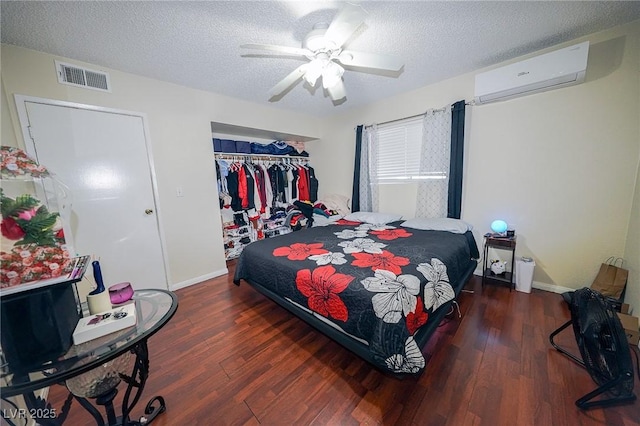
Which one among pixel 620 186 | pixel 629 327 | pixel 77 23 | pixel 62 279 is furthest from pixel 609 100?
pixel 77 23

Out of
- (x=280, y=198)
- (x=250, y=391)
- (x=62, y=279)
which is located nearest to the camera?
(x=62, y=279)

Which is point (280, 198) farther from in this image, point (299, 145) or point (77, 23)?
point (77, 23)

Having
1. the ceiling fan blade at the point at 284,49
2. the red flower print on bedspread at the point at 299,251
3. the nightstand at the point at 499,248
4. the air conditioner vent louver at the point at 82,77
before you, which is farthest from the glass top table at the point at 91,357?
the nightstand at the point at 499,248

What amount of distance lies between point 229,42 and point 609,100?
334 centimetres

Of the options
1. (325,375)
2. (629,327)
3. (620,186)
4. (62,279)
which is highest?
(620,186)

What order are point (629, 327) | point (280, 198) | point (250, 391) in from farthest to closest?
1. point (280, 198)
2. point (629, 327)
3. point (250, 391)

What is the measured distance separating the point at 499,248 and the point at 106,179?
4.32 metres

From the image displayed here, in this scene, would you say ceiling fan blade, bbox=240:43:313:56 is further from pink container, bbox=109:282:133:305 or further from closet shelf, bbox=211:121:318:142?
closet shelf, bbox=211:121:318:142

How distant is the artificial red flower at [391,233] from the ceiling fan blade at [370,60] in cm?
154

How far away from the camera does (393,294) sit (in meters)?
1.29

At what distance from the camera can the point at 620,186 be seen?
6.39 feet

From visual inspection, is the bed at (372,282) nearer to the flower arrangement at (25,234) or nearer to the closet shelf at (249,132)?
the flower arrangement at (25,234)

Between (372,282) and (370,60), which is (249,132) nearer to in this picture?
(370,60)

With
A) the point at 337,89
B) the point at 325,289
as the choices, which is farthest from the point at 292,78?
the point at 325,289
